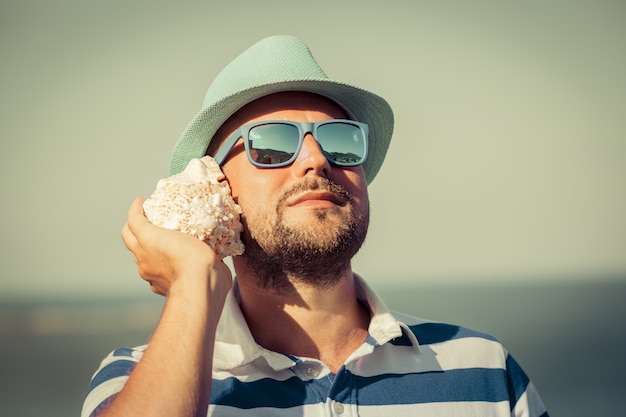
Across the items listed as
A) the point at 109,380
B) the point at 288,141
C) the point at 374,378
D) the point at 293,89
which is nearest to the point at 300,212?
the point at 288,141

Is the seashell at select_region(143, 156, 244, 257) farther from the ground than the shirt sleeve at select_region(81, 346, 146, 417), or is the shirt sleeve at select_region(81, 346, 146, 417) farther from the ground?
the seashell at select_region(143, 156, 244, 257)

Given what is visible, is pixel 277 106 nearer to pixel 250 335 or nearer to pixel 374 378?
pixel 250 335

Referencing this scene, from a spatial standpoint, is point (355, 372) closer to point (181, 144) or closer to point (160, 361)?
point (160, 361)

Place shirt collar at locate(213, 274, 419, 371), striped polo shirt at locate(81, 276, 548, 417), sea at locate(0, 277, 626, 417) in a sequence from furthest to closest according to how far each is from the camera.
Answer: sea at locate(0, 277, 626, 417), shirt collar at locate(213, 274, 419, 371), striped polo shirt at locate(81, 276, 548, 417)

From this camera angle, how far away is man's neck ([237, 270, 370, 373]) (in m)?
3.31

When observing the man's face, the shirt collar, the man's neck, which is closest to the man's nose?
the man's face

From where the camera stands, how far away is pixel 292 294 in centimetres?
344

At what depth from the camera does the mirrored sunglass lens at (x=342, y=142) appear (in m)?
3.53

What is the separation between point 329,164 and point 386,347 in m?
0.97

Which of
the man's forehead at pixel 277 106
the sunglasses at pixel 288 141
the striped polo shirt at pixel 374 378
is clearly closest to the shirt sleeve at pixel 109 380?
the striped polo shirt at pixel 374 378

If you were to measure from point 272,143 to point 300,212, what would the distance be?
0.43 m

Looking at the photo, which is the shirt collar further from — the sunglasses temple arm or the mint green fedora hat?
the mint green fedora hat

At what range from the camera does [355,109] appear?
3.94m

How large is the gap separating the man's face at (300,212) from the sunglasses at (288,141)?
0.12 ft
